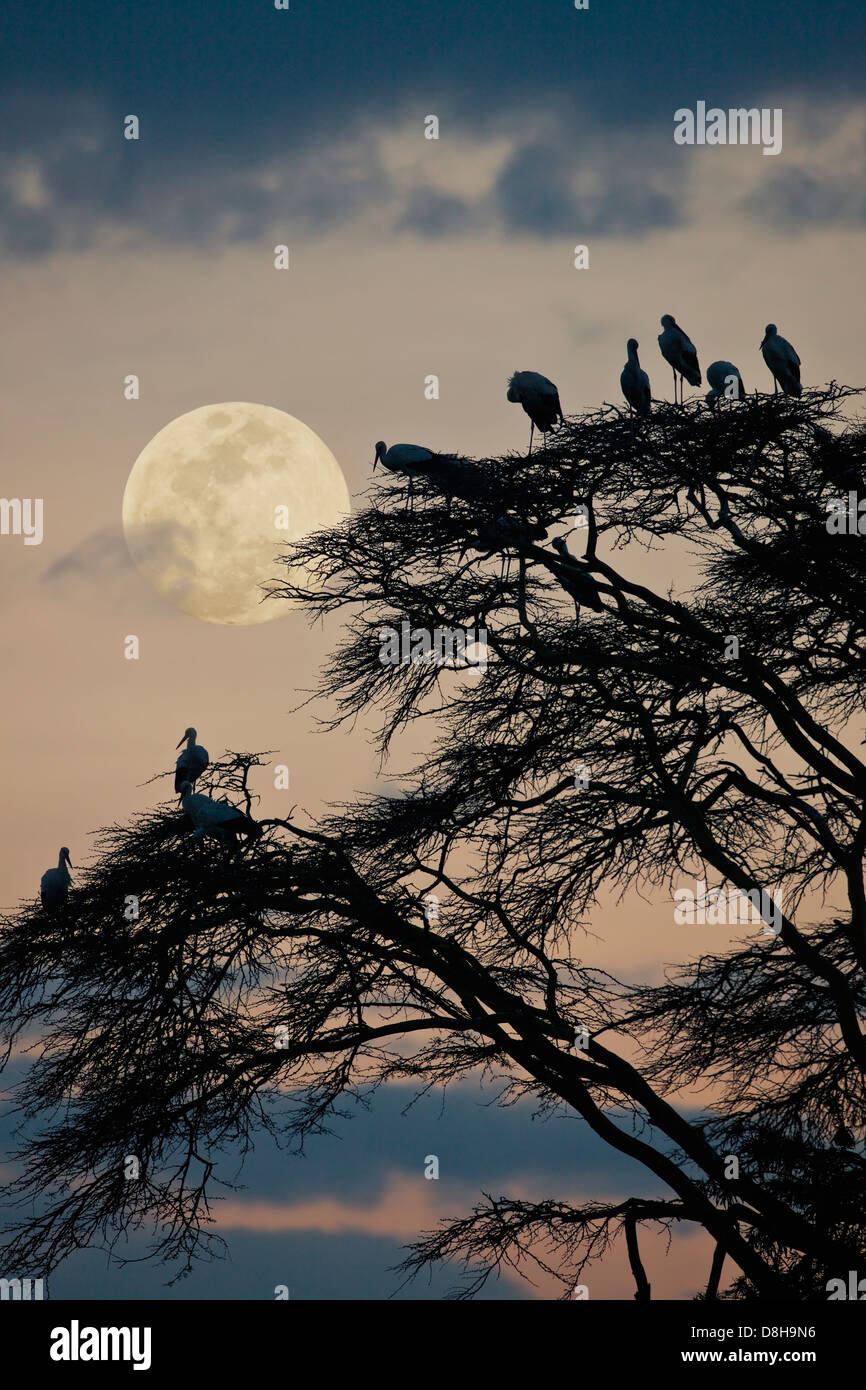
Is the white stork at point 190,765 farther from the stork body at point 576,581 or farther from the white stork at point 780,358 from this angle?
the white stork at point 780,358

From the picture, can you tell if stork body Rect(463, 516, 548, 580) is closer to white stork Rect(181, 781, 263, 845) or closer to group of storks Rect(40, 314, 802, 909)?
group of storks Rect(40, 314, 802, 909)

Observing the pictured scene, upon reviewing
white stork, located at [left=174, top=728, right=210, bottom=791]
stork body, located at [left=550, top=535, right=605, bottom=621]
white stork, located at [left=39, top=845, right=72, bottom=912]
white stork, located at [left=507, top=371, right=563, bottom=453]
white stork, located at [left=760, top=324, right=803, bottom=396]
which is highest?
white stork, located at [left=760, top=324, right=803, bottom=396]

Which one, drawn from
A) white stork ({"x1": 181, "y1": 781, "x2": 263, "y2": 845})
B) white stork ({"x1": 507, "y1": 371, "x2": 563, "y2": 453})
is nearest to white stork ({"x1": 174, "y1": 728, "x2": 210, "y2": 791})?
white stork ({"x1": 181, "y1": 781, "x2": 263, "y2": 845})

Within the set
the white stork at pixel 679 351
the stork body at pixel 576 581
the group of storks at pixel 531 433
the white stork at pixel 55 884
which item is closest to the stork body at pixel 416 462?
the group of storks at pixel 531 433

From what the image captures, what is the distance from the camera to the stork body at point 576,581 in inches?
510

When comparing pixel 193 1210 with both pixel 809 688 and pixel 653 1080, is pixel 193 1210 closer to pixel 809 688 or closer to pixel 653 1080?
pixel 653 1080

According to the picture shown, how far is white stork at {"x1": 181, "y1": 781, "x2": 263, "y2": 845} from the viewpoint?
12.6 m

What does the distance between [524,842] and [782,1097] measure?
3.97 meters

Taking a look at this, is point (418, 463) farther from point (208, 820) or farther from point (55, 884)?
point (55, 884)

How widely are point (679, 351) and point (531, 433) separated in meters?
2.56

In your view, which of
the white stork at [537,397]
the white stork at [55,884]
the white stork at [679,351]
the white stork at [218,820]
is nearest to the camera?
the white stork at [218,820]

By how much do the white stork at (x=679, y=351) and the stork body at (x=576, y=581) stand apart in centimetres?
474

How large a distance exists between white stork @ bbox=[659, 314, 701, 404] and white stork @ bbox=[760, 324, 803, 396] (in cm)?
87

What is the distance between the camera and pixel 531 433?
16094 mm
